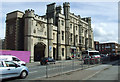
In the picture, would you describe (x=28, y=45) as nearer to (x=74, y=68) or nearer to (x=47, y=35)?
(x=47, y=35)

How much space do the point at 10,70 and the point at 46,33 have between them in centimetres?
2594

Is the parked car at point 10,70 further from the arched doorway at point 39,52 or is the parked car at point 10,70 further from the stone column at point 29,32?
the arched doorway at point 39,52

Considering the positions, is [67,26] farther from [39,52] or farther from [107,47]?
[107,47]

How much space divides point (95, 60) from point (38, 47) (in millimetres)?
18202

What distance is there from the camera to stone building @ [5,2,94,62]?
1254 inches

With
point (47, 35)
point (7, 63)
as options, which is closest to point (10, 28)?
point (47, 35)

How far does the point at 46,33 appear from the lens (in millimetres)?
36062

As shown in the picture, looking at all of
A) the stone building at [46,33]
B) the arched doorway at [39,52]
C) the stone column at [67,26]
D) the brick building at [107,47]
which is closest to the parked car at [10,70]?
the stone building at [46,33]

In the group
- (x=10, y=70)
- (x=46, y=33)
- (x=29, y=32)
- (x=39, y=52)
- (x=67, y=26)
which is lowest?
(x=10, y=70)

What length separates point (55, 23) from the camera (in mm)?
41406

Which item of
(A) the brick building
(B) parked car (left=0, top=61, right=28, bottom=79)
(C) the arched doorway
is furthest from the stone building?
(A) the brick building

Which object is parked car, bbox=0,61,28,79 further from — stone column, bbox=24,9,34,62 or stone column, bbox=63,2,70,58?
stone column, bbox=63,2,70,58

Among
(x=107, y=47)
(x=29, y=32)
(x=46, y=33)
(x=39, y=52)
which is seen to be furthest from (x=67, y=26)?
(x=107, y=47)

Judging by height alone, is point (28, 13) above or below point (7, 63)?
above
